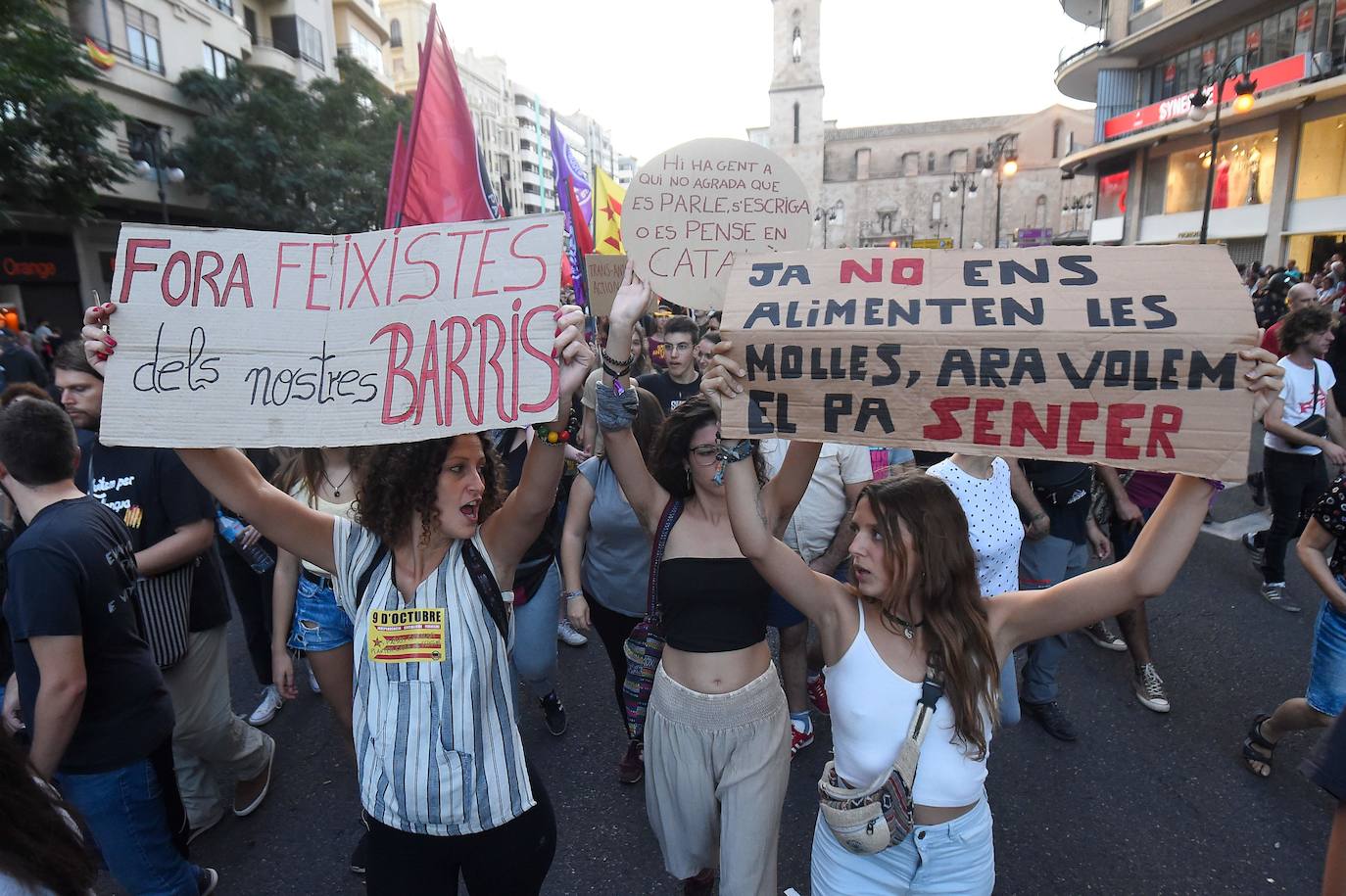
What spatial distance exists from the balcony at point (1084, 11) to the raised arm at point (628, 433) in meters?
36.7

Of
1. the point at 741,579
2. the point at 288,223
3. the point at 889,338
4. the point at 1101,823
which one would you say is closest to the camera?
the point at 889,338

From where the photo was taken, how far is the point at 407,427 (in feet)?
5.76

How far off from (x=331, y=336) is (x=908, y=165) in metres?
77.0

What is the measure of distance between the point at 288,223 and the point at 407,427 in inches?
963

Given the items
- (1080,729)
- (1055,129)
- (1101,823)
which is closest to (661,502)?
(1101,823)

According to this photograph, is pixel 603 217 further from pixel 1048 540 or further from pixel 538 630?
pixel 1048 540

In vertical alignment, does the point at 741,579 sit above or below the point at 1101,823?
above

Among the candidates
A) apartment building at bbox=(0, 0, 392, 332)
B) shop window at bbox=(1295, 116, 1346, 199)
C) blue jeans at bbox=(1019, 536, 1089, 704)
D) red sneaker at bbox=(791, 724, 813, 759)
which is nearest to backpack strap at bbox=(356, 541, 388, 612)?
red sneaker at bbox=(791, 724, 813, 759)

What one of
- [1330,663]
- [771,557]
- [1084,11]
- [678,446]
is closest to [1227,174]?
[1084,11]

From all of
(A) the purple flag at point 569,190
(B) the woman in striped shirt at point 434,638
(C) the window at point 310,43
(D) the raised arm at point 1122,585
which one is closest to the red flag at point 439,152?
(A) the purple flag at point 569,190

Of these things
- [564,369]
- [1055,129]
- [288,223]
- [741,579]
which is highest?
Result: [1055,129]

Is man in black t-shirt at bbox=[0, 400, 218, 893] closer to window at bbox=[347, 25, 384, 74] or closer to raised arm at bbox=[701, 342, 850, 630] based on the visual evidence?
raised arm at bbox=[701, 342, 850, 630]

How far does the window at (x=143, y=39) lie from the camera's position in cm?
2134

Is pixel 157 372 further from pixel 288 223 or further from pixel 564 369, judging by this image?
pixel 288 223
